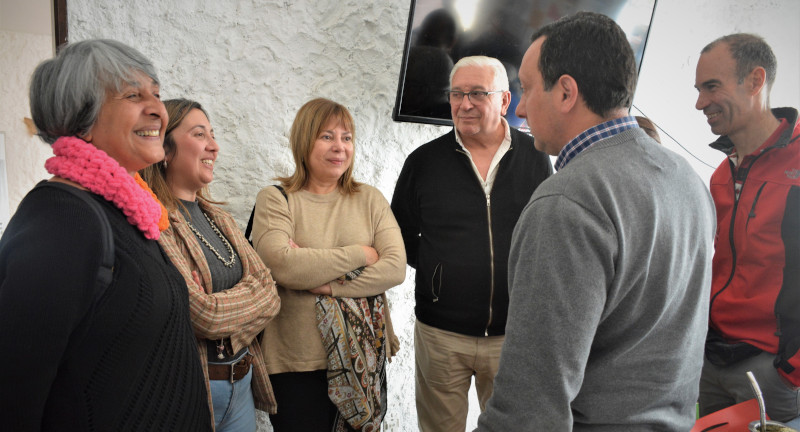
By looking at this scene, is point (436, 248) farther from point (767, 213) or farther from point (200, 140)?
point (767, 213)

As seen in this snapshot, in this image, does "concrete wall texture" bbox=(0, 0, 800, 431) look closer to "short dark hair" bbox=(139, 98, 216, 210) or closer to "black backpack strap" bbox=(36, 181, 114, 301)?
"short dark hair" bbox=(139, 98, 216, 210)

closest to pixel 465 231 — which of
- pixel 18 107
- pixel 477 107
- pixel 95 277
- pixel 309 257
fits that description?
pixel 477 107

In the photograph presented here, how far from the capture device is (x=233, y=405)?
161 cm

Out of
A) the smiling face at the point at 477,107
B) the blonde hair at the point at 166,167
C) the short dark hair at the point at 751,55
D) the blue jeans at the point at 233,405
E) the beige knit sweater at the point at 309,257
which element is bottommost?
the blue jeans at the point at 233,405

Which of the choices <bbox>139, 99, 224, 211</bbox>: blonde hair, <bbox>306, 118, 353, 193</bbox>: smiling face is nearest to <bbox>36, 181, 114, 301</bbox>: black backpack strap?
<bbox>139, 99, 224, 211</bbox>: blonde hair

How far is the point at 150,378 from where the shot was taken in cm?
106

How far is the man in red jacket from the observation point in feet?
5.32

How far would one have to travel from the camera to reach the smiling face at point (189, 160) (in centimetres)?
169

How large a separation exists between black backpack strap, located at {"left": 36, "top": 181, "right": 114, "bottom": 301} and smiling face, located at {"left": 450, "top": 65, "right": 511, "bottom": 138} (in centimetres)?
152

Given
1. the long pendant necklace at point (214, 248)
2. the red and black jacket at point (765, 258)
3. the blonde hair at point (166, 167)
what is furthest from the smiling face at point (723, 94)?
the blonde hair at point (166, 167)

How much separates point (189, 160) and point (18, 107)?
677mm

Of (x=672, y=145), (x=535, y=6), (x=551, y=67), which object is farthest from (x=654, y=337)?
(x=672, y=145)

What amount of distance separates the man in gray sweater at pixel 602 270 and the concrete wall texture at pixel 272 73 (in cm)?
150

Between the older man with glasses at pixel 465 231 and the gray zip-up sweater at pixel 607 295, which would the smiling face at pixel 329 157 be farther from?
the gray zip-up sweater at pixel 607 295
